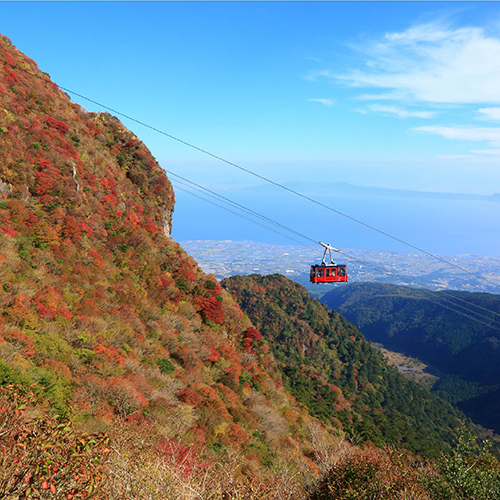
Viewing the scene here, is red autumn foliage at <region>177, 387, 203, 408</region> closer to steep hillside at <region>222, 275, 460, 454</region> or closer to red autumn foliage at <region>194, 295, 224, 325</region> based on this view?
red autumn foliage at <region>194, 295, 224, 325</region>

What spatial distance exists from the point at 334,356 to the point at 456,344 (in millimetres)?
105105

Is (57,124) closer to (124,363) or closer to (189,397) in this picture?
(124,363)

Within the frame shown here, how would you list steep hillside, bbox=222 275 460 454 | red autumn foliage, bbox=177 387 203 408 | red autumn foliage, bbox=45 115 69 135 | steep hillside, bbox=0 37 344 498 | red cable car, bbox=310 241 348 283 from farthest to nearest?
1. steep hillside, bbox=222 275 460 454
2. red autumn foliage, bbox=45 115 69 135
3. red cable car, bbox=310 241 348 283
4. red autumn foliage, bbox=177 387 203 408
5. steep hillside, bbox=0 37 344 498

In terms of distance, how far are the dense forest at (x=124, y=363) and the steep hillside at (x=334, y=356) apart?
85.6ft

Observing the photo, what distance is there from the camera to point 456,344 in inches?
6107

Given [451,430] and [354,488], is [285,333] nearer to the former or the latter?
[451,430]

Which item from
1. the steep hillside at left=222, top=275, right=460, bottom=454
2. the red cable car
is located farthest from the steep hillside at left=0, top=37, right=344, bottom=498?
the steep hillside at left=222, top=275, right=460, bottom=454

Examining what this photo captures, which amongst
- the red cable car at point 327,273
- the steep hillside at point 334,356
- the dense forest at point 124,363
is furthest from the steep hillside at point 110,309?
the steep hillside at point 334,356

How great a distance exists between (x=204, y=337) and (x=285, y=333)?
49000 mm

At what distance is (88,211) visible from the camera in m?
27.7

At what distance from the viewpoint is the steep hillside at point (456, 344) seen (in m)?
121

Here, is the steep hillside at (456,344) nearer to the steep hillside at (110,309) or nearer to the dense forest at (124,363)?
the dense forest at (124,363)

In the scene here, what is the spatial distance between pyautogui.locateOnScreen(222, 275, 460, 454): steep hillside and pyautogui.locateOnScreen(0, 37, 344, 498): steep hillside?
36689 millimetres

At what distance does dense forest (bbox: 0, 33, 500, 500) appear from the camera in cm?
916
